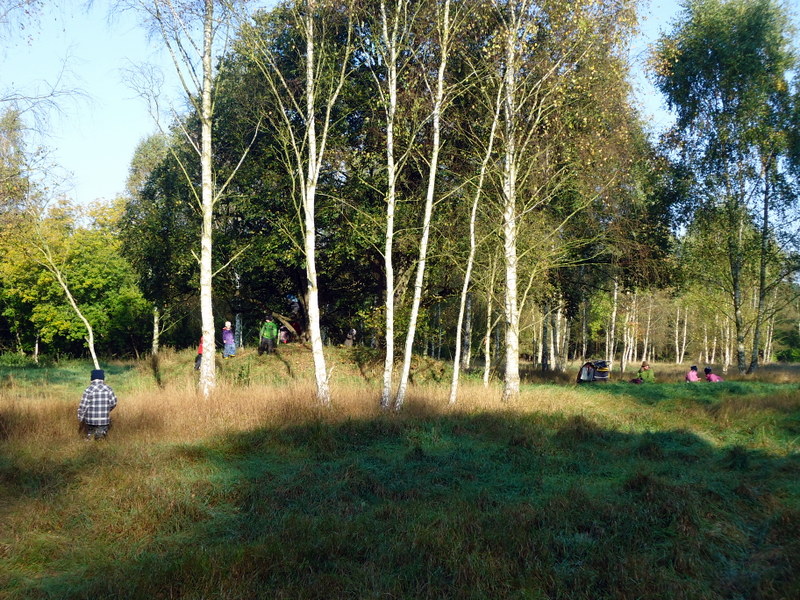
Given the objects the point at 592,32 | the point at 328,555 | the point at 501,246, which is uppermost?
the point at 592,32

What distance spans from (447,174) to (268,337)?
8.25 m

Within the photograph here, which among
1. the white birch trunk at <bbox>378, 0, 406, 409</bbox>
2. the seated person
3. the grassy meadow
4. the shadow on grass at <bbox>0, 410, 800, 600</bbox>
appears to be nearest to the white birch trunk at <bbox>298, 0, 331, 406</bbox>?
the grassy meadow

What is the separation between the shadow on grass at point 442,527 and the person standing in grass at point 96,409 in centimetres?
142

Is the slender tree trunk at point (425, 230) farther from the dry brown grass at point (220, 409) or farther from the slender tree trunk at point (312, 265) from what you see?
the slender tree trunk at point (312, 265)

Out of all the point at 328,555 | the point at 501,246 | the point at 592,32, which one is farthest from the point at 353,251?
the point at 328,555

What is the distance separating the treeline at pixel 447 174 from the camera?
48.8ft

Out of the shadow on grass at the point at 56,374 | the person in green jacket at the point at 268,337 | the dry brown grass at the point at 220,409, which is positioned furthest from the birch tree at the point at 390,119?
the shadow on grass at the point at 56,374

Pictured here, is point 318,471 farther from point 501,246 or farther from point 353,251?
point 353,251

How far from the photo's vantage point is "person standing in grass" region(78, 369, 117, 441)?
9836mm

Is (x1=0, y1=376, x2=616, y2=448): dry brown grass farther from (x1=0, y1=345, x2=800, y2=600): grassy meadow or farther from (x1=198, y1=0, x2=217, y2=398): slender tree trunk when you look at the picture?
(x1=198, y1=0, x2=217, y2=398): slender tree trunk

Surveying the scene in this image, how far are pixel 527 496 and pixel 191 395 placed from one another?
7.58 m

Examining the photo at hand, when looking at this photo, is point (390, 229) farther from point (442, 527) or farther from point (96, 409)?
point (442, 527)

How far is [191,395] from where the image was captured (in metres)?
12.7

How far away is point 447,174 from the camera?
19219 mm
